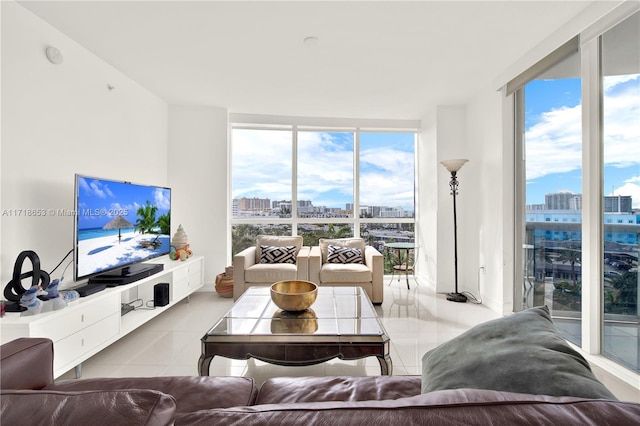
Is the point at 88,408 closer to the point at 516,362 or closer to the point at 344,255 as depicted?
the point at 516,362

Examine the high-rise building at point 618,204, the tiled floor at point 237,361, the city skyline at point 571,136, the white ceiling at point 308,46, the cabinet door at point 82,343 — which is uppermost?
the white ceiling at point 308,46

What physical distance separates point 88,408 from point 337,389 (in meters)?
0.91

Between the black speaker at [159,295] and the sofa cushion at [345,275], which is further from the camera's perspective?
the sofa cushion at [345,275]

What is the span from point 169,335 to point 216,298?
1.16m

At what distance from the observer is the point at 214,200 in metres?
4.29

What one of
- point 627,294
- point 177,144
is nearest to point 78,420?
point 627,294

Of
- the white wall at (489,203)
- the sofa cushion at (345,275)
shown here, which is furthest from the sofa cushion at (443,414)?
the white wall at (489,203)

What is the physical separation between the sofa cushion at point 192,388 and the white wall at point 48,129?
1.50m

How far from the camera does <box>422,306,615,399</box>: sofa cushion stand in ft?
2.23

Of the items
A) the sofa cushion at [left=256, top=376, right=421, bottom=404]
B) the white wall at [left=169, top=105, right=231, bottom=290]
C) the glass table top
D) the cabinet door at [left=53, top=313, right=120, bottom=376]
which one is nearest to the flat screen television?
the cabinet door at [left=53, top=313, right=120, bottom=376]

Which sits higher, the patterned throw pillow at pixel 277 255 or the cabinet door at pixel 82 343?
the patterned throw pillow at pixel 277 255

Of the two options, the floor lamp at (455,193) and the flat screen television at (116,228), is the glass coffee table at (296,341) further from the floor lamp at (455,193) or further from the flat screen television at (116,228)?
the floor lamp at (455,193)

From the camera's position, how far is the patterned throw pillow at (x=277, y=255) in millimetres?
4023

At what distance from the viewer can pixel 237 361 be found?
2367 mm
